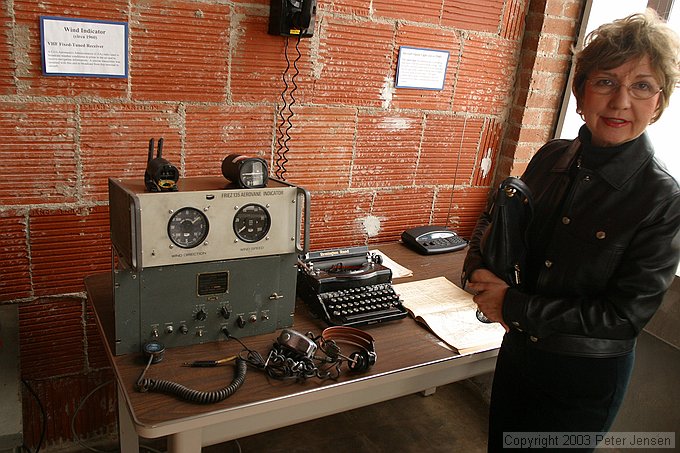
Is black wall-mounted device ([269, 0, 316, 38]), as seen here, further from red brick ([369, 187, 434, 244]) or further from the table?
the table

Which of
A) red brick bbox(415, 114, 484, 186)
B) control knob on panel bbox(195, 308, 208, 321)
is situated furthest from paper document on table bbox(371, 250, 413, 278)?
control knob on panel bbox(195, 308, 208, 321)

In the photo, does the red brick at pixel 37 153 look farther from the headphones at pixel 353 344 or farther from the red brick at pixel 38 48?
the headphones at pixel 353 344

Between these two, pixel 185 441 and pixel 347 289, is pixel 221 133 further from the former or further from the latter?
pixel 185 441

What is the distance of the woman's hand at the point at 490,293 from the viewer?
1.58 meters

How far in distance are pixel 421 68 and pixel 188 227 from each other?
4.71ft

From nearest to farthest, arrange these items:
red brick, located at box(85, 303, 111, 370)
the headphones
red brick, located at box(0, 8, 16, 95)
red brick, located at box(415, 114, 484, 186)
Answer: the headphones, red brick, located at box(0, 8, 16, 95), red brick, located at box(85, 303, 111, 370), red brick, located at box(415, 114, 484, 186)

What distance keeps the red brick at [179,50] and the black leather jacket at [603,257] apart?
1.27 m

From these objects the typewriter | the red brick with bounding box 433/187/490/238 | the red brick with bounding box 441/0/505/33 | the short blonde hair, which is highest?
the red brick with bounding box 441/0/505/33

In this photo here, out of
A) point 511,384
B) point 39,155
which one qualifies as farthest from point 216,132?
point 511,384

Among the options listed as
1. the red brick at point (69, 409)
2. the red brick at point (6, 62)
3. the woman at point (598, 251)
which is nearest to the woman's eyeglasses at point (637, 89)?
the woman at point (598, 251)

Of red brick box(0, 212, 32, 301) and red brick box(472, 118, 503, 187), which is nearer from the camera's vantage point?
red brick box(0, 212, 32, 301)

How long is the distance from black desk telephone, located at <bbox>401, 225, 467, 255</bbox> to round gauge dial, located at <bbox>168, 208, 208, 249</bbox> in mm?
1265

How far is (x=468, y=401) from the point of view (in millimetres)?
2951

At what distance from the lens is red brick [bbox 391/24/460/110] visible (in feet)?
7.72
